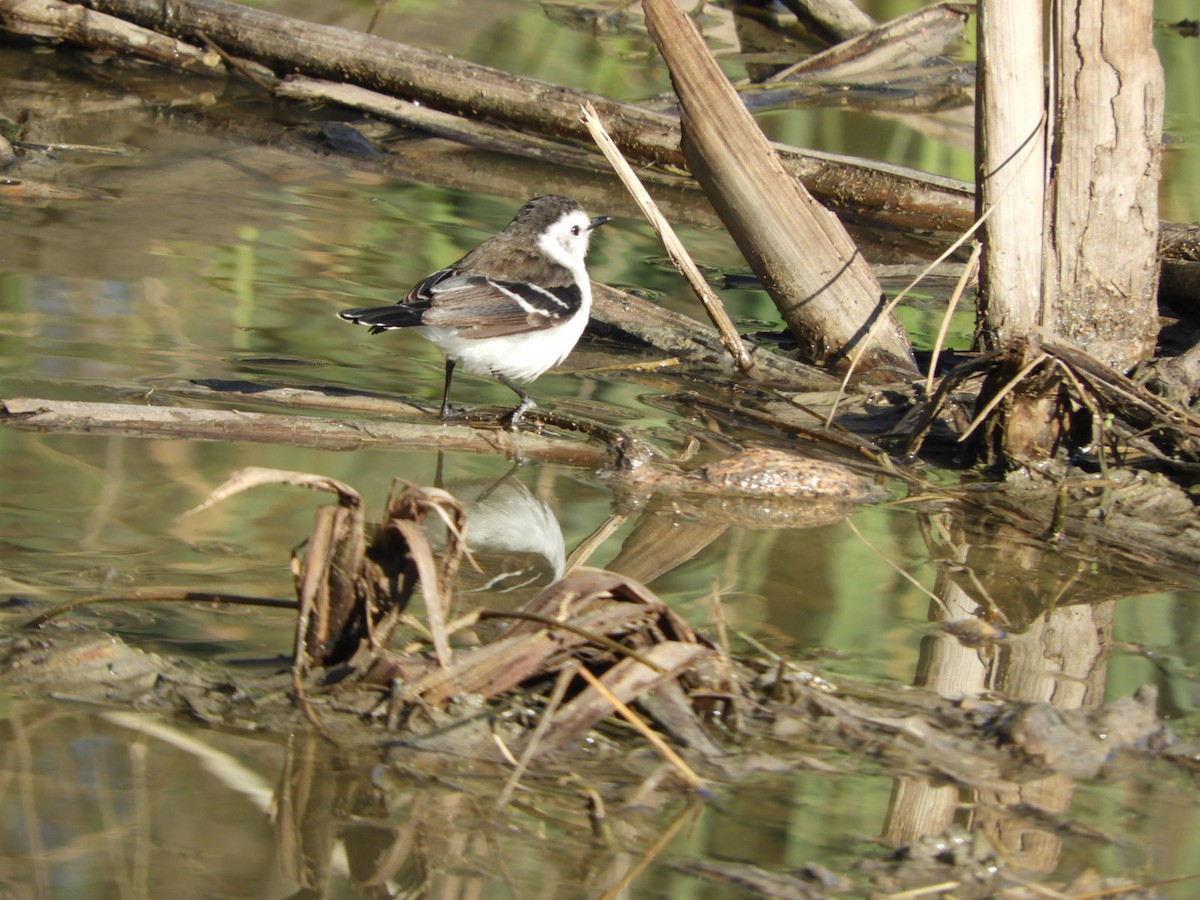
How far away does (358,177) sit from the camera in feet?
25.3

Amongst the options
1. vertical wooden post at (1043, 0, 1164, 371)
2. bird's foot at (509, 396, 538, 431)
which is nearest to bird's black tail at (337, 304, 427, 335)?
bird's foot at (509, 396, 538, 431)

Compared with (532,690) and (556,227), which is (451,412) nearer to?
(556,227)

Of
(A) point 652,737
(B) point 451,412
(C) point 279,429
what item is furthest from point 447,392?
(A) point 652,737

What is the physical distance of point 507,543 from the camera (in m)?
3.96

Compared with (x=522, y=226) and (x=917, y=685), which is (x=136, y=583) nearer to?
(x=917, y=685)

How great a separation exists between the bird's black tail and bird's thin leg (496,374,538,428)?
0.46 meters

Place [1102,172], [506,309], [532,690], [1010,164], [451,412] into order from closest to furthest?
[532,690], [1010,164], [1102,172], [451,412], [506,309]

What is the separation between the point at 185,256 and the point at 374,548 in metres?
3.66

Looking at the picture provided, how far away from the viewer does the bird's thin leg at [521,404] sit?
191 inches

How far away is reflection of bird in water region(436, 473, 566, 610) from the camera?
3.62 metres

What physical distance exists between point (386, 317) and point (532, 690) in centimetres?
222

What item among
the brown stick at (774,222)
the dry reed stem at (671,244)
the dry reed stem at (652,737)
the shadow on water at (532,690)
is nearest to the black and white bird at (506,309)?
the shadow on water at (532,690)

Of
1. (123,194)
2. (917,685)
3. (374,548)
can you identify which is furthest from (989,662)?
(123,194)

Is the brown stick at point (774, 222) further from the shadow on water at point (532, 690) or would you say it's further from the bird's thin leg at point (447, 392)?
the bird's thin leg at point (447, 392)
